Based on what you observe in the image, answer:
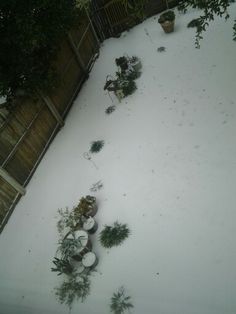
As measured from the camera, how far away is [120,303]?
18.1ft

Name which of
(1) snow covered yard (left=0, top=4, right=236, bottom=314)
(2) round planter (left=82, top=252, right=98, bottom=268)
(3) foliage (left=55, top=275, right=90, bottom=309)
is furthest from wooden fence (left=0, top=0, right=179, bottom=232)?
(2) round planter (left=82, top=252, right=98, bottom=268)

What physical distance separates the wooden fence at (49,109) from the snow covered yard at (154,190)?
354 mm

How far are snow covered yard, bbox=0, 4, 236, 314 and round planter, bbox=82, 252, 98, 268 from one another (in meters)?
0.19

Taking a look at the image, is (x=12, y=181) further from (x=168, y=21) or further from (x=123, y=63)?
(x=168, y=21)

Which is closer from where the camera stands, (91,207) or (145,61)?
(91,207)

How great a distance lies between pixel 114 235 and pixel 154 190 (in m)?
1.43

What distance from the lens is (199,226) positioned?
586 centimetres

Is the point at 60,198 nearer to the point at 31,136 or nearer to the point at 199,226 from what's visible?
the point at 31,136

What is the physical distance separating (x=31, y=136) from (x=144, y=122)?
3464 mm

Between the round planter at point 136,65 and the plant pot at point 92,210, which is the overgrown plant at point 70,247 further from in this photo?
the round planter at point 136,65

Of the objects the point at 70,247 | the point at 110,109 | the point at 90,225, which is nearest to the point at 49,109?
the point at 110,109

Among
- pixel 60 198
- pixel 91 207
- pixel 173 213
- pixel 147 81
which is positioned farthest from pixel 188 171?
pixel 147 81

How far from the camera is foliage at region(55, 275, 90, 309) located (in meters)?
5.96

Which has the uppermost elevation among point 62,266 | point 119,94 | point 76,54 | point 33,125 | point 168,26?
point 76,54
